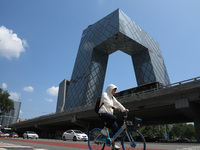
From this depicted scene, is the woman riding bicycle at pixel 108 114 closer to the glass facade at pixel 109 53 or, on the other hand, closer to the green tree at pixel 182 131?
the glass facade at pixel 109 53

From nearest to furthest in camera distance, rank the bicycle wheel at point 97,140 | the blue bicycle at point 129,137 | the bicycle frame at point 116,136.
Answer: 1. the blue bicycle at point 129,137
2. the bicycle frame at point 116,136
3. the bicycle wheel at point 97,140

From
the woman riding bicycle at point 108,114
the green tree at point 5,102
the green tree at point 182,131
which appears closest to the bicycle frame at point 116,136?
the woman riding bicycle at point 108,114

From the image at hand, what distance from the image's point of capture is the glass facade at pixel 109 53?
6009 cm

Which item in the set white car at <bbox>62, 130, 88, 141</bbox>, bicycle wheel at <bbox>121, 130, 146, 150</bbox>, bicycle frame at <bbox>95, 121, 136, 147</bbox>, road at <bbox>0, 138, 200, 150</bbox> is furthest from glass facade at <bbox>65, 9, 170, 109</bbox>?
bicycle wheel at <bbox>121, 130, 146, 150</bbox>

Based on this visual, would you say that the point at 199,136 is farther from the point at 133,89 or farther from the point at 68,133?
the point at 68,133

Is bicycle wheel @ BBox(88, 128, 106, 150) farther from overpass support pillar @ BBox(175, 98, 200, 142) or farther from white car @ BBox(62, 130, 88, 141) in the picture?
overpass support pillar @ BBox(175, 98, 200, 142)

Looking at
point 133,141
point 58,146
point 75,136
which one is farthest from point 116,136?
point 75,136

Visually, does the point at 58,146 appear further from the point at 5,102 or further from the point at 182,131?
the point at 182,131

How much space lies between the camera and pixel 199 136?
22609 mm

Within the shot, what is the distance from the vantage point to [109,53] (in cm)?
7106

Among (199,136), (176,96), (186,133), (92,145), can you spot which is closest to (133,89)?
(176,96)

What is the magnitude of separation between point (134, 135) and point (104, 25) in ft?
211

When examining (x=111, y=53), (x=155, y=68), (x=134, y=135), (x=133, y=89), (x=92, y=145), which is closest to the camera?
(x=134, y=135)

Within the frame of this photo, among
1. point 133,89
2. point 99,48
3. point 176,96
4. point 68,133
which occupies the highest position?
point 99,48
